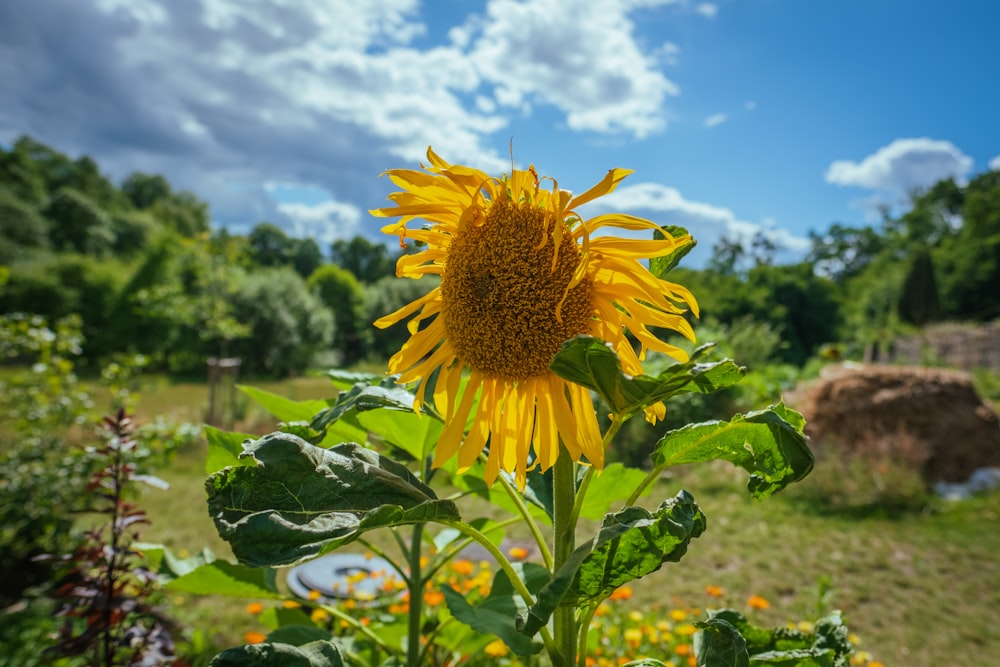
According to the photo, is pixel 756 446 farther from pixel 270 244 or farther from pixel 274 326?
pixel 270 244

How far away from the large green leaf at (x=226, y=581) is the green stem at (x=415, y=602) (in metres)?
0.32

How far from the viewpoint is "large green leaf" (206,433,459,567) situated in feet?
2.55

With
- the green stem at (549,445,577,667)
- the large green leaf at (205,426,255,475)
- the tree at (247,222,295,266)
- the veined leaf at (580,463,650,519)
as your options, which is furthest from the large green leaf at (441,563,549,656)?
the tree at (247,222,295,266)

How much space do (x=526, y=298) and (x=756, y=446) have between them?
17.1 inches

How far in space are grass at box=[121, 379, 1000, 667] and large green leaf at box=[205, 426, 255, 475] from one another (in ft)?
9.48

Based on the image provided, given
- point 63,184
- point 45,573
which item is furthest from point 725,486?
point 63,184

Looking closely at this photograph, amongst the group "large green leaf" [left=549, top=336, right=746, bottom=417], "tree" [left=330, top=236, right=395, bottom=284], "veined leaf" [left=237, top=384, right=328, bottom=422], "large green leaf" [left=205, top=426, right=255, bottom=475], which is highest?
"tree" [left=330, top=236, right=395, bottom=284]

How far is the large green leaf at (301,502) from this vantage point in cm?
78

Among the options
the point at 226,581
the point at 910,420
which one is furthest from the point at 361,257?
the point at 226,581

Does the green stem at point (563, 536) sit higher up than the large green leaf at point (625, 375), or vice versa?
the large green leaf at point (625, 375)

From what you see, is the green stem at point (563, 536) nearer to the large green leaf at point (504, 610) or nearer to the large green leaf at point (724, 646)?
the large green leaf at point (504, 610)

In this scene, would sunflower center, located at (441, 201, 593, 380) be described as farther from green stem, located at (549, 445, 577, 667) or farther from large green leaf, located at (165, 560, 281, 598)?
large green leaf, located at (165, 560, 281, 598)

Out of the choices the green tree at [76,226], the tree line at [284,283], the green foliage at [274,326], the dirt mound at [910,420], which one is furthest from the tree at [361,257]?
the dirt mound at [910,420]

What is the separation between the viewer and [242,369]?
26047 millimetres
